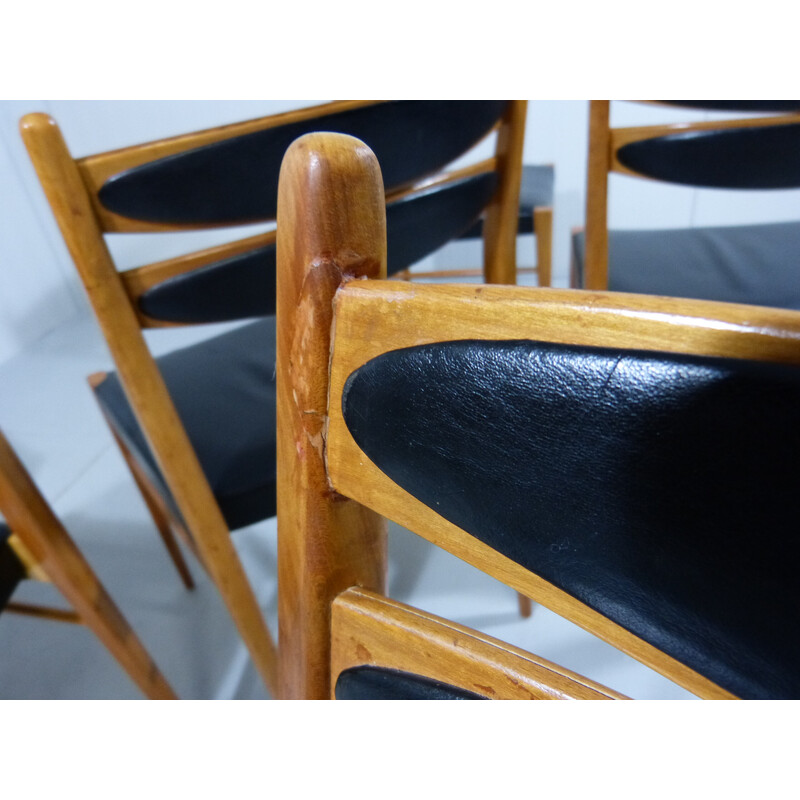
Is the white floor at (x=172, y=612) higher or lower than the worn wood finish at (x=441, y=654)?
lower

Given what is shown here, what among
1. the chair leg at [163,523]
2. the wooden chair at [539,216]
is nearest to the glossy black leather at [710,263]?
the wooden chair at [539,216]

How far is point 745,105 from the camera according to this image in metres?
0.61

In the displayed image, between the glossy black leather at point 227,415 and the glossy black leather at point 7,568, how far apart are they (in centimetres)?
14

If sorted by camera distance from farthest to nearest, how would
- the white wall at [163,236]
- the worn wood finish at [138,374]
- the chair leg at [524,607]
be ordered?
1. the white wall at [163,236]
2. the chair leg at [524,607]
3. the worn wood finish at [138,374]

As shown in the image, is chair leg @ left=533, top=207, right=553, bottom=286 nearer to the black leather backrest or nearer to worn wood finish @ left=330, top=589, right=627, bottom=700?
the black leather backrest

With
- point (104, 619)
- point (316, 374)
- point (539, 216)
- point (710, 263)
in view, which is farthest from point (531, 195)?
point (316, 374)

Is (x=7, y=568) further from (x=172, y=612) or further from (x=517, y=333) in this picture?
(x=517, y=333)

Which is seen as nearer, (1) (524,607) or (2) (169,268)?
(2) (169,268)

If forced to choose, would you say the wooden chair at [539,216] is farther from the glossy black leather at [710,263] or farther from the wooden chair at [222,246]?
the wooden chair at [222,246]

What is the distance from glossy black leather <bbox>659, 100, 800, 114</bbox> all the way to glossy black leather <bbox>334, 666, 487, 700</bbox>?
0.61 m

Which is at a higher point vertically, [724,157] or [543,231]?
[724,157]

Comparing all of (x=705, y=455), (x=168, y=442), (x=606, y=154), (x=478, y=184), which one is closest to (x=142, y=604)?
(x=168, y=442)

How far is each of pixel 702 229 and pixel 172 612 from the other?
1022 mm

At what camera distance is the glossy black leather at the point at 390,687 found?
21 centimetres
